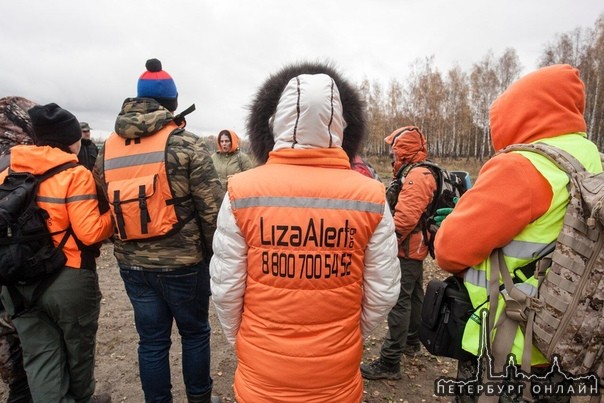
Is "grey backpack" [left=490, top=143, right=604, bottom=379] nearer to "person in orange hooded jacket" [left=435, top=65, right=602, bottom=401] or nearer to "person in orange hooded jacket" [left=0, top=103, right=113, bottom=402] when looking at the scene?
"person in orange hooded jacket" [left=435, top=65, right=602, bottom=401]

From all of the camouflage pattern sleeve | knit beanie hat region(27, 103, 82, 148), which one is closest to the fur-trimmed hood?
the camouflage pattern sleeve

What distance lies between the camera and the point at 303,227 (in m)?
1.55

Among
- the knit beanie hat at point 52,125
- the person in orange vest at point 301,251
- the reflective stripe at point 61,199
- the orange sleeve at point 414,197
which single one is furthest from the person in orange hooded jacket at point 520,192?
the knit beanie hat at point 52,125

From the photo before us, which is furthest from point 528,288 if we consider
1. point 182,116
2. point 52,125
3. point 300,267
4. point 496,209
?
point 52,125

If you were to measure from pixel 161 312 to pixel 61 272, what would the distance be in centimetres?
72

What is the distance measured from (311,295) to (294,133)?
0.77m

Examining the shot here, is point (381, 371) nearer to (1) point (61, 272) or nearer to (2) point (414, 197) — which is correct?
(2) point (414, 197)

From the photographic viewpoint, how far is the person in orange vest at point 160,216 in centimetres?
230

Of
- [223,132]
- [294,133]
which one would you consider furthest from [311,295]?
[223,132]

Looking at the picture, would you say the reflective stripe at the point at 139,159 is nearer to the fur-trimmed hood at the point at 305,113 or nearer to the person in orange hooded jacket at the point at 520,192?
the fur-trimmed hood at the point at 305,113

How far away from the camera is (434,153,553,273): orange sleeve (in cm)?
155

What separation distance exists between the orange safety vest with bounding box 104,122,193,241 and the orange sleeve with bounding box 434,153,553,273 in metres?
1.78

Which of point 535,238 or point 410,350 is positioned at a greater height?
point 535,238

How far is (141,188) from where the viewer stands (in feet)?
7.41
